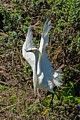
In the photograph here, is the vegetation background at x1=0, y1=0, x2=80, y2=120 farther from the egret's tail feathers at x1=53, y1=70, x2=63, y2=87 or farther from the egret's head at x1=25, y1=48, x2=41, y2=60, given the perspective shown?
the egret's head at x1=25, y1=48, x2=41, y2=60

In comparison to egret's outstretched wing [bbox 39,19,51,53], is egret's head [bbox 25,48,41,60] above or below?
below

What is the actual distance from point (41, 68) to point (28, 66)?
0.77 ft

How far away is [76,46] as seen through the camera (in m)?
3.08

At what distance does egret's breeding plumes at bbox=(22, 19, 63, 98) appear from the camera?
279cm

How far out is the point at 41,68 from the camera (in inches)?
111

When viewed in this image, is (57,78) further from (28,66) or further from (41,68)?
(28,66)

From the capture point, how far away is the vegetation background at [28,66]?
2955 millimetres

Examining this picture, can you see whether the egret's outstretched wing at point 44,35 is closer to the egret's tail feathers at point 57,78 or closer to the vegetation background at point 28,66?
the egret's tail feathers at point 57,78

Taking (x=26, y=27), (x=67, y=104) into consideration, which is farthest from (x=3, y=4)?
(x=67, y=104)

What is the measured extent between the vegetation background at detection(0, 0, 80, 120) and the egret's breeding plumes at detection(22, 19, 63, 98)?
0.45 ft

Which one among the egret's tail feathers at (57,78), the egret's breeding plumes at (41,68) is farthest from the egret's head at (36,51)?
the egret's tail feathers at (57,78)

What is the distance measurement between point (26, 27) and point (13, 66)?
0.25m

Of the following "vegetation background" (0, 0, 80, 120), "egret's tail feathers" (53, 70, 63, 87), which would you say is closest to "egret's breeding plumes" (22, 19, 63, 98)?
"egret's tail feathers" (53, 70, 63, 87)

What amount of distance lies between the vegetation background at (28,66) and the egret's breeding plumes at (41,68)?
139mm
